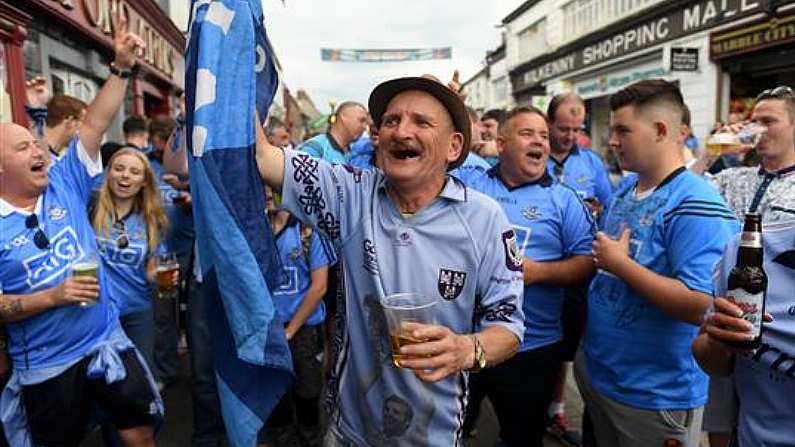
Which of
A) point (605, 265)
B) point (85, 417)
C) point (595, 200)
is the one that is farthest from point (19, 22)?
point (605, 265)

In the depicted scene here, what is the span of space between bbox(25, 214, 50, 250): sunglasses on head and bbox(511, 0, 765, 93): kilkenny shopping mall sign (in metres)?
15.0

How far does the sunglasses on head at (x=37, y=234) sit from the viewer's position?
9.14 feet

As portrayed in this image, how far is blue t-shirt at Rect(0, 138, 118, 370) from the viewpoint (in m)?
2.74

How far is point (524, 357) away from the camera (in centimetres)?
320

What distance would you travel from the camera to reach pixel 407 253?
203 centimetres

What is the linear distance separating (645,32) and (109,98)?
18854 millimetres

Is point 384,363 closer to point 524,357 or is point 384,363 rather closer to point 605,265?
point 605,265

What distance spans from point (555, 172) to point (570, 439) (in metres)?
2.10

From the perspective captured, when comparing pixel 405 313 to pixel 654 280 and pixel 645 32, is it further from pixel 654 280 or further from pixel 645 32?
pixel 645 32

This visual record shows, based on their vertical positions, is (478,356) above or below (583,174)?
below

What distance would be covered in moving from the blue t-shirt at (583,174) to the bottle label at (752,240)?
3.03m

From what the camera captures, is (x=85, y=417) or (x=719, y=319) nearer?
(x=719, y=319)

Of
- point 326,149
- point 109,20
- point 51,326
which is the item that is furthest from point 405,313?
point 109,20

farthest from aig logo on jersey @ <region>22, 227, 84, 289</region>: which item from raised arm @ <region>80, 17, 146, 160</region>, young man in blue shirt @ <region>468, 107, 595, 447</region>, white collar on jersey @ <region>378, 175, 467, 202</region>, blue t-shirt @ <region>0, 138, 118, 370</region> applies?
young man in blue shirt @ <region>468, 107, 595, 447</region>
